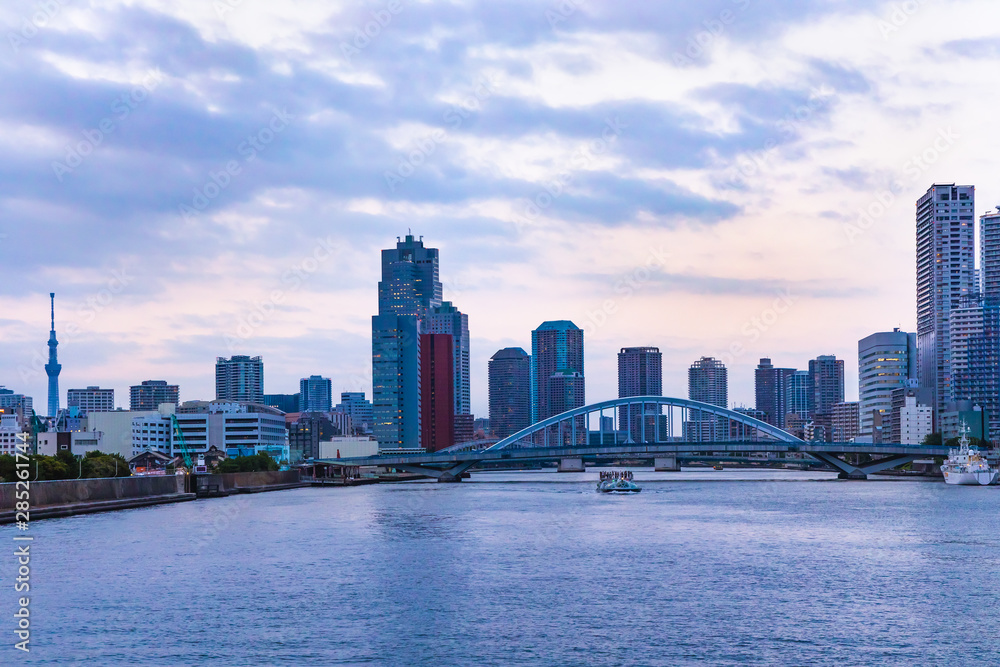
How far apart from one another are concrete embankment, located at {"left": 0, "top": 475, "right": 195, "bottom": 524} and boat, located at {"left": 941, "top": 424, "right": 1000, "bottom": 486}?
83.4 m

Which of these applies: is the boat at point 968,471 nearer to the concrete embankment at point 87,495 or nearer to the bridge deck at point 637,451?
the bridge deck at point 637,451

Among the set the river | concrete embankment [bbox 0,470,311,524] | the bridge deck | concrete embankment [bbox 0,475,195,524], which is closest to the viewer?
the river

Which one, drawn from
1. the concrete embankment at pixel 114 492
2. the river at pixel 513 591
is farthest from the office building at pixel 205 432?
the river at pixel 513 591

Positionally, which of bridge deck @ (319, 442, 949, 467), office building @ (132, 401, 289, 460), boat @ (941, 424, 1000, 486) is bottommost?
boat @ (941, 424, 1000, 486)

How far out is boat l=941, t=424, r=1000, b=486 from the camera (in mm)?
131500

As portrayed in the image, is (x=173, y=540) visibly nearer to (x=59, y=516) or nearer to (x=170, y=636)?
(x=59, y=516)

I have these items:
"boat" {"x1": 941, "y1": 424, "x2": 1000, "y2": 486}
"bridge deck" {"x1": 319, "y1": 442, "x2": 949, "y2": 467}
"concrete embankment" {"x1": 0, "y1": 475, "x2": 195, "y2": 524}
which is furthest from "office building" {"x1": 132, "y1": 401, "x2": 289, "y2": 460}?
"boat" {"x1": 941, "y1": 424, "x2": 1000, "y2": 486}

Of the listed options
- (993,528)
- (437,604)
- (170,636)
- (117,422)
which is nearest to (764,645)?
(437,604)

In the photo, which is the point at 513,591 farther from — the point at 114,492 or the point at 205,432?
the point at 205,432

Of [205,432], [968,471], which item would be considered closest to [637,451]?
[968,471]

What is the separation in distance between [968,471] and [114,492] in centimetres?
9249

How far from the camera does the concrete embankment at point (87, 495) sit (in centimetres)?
6894

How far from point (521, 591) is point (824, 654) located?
13.3 m

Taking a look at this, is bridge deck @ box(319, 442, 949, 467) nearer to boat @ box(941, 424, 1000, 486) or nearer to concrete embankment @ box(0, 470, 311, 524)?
boat @ box(941, 424, 1000, 486)
